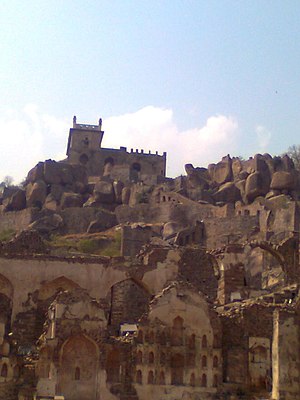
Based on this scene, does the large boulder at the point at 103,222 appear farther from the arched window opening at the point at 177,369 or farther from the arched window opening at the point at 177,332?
the arched window opening at the point at 177,369

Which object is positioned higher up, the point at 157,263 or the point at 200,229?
the point at 200,229

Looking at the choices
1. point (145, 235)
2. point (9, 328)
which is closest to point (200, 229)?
point (145, 235)

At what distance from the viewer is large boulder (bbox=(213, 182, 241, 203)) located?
68.2m

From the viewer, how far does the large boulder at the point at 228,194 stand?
68188 mm

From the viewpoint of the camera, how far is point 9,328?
1208 inches

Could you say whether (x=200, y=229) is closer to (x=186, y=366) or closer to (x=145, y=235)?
(x=145, y=235)

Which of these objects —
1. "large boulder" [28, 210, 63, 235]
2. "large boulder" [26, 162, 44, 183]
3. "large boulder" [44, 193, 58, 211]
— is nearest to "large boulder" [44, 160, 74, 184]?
"large boulder" [26, 162, 44, 183]

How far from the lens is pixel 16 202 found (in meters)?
68.6

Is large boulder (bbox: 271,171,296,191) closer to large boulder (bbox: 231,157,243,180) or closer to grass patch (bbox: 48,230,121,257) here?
large boulder (bbox: 231,157,243,180)

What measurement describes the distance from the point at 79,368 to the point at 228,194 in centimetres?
4199

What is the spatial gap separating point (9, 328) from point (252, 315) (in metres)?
9.09

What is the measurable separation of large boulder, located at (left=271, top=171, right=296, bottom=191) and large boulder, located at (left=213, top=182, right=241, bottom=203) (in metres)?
3.79

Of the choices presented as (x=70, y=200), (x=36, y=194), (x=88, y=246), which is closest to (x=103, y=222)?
(x=70, y=200)

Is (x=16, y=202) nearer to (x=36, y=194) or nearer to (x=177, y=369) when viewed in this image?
(x=36, y=194)
